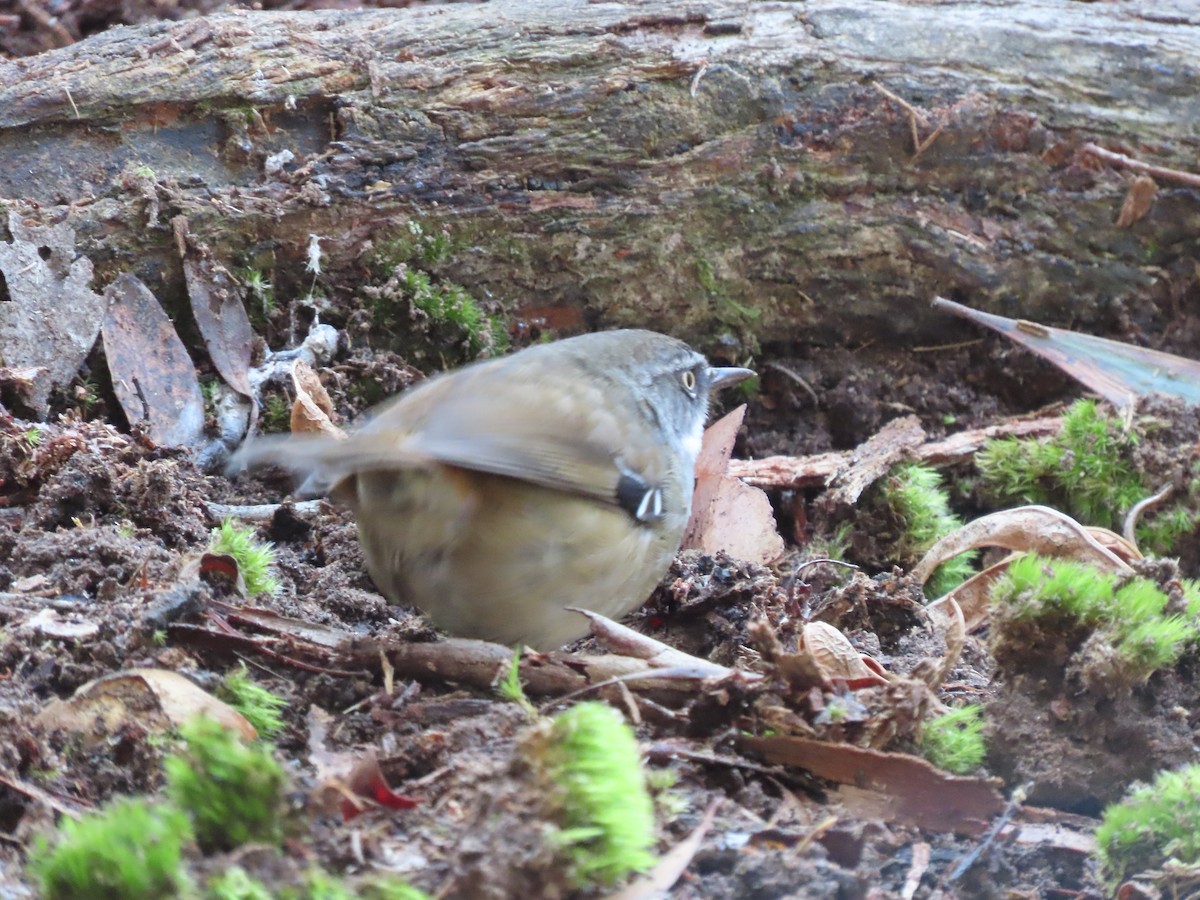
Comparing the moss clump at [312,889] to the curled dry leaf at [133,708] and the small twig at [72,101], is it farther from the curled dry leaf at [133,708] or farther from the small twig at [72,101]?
the small twig at [72,101]

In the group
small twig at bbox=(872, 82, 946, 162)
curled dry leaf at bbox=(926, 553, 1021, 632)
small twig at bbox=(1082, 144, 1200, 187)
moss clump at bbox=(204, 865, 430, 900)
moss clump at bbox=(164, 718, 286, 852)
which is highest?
small twig at bbox=(872, 82, 946, 162)

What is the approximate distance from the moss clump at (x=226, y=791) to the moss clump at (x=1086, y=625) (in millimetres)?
1859

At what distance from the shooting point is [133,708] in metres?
2.54

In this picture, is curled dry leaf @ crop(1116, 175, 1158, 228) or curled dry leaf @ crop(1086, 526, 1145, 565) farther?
curled dry leaf @ crop(1116, 175, 1158, 228)

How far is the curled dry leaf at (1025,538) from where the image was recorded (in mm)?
4211

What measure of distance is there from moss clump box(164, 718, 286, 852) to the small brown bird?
1.00 m

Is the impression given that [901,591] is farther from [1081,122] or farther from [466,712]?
[1081,122]

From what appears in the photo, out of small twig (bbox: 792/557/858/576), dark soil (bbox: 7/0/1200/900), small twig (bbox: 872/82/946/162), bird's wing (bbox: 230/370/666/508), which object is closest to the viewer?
dark soil (bbox: 7/0/1200/900)

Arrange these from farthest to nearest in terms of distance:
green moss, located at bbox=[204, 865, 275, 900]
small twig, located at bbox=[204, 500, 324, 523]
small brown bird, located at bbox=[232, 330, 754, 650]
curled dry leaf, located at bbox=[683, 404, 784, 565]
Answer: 1. curled dry leaf, located at bbox=[683, 404, 784, 565]
2. small twig, located at bbox=[204, 500, 324, 523]
3. small brown bird, located at bbox=[232, 330, 754, 650]
4. green moss, located at bbox=[204, 865, 275, 900]

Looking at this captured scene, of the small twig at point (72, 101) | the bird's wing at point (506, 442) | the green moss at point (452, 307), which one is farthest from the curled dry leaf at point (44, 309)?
the green moss at point (452, 307)

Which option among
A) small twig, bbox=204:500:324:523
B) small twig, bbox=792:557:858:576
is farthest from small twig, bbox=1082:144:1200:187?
small twig, bbox=204:500:324:523

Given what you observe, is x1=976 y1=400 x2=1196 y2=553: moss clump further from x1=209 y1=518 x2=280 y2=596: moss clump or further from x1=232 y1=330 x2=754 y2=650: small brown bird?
x1=209 y1=518 x2=280 y2=596: moss clump

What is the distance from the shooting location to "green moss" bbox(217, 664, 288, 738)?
8.59ft

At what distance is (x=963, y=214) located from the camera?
5.38 metres
